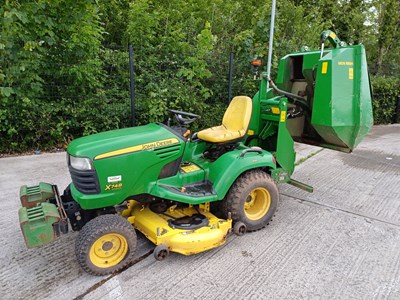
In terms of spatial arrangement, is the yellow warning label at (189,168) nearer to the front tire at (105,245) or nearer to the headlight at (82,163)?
the front tire at (105,245)

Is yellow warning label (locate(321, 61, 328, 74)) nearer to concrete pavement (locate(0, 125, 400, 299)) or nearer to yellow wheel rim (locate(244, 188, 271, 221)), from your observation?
yellow wheel rim (locate(244, 188, 271, 221))

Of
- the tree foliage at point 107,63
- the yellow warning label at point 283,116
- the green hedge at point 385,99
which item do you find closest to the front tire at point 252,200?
the yellow warning label at point 283,116

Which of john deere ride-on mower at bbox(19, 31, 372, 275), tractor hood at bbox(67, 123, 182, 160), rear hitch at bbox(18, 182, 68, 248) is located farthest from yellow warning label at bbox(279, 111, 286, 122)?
rear hitch at bbox(18, 182, 68, 248)

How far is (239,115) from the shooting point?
3.09 metres

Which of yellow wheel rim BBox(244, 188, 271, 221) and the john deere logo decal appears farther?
yellow wheel rim BBox(244, 188, 271, 221)

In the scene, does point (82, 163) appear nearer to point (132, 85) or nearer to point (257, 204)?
point (257, 204)

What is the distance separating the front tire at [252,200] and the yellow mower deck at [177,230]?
0.55 feet

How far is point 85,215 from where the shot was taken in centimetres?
249

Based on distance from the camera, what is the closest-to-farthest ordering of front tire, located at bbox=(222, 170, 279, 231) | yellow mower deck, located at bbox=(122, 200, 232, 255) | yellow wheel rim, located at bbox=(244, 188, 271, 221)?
yellow mower deck, located at bbox=(122, 200, 232, 255), front tire, located at bbox=(222, 170, 279, 231), yellow wheel rim, located at bbox=(244, 188, 271, 221)

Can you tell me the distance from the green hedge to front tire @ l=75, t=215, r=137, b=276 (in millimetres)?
8410

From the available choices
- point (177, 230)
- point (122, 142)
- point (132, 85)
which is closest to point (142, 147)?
point (122, 142)

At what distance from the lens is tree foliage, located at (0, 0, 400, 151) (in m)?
4.64

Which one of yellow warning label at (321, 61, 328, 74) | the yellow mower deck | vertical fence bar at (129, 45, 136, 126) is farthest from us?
vertical fence bar at (129, 45, 136, 126)

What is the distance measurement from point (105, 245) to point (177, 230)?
0.54m
